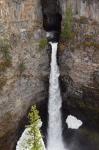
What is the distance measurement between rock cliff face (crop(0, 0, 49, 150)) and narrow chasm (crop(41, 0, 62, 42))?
112 centimetres

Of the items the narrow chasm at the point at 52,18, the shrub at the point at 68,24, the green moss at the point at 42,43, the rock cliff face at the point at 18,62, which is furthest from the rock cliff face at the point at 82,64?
the rock cliff face at the point at 18,62

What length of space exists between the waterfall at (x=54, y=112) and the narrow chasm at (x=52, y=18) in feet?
3.27

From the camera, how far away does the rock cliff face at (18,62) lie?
2569 cm

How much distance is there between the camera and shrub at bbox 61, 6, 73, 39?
88.9ft

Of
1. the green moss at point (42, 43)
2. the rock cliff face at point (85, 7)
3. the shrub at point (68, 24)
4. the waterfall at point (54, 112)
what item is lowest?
the waterfall at point (54, 112)

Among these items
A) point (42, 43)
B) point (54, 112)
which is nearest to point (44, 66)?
point (42, 43)

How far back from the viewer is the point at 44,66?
93.0 ft

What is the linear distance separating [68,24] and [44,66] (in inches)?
137

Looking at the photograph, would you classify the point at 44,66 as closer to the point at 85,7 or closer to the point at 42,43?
the point at 42,43

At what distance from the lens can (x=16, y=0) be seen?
84.1 ft

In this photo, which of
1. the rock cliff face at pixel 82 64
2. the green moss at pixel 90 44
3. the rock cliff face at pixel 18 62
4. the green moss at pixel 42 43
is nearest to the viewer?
the rock cliff face at pixel 18 62

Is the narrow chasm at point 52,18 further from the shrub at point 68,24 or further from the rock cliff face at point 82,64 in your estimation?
the shrub at point 68,24

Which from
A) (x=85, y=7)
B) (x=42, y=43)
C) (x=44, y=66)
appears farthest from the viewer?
(x=44, y=66)

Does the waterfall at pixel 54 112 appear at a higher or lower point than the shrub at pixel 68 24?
lower
